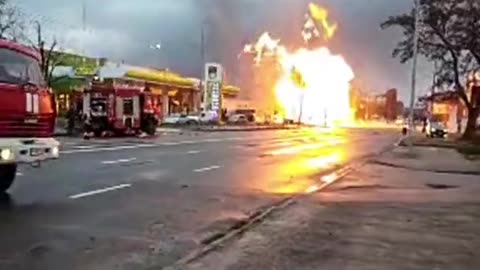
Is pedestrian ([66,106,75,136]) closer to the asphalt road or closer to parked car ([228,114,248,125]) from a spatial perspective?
the asphalt road

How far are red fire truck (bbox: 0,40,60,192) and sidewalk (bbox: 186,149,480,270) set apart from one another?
432 centimetres

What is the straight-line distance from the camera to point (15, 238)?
10.1 meters

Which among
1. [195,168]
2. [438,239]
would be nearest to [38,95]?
[438,239]

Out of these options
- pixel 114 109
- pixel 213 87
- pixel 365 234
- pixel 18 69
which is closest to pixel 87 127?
pixel 114 109

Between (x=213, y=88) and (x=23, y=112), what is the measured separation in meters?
73.0

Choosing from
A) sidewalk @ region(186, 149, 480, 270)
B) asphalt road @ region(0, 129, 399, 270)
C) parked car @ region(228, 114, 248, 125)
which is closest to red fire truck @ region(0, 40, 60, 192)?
asphalt road @ region(0, 129, 399, 270)

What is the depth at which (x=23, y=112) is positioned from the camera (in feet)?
44.9

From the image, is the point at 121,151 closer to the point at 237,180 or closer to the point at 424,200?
the point at 237,180

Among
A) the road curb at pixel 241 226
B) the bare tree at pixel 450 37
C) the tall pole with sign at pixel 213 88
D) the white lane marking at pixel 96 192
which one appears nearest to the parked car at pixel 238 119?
the tall pole with sign at pixel 213 88

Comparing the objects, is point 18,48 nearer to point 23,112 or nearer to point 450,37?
point 23,112

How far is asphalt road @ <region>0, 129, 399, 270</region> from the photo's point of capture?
9454 millimetres

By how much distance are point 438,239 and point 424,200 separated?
546 cm

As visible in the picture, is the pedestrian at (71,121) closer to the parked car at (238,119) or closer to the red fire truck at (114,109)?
the red fire truck at (114,109)

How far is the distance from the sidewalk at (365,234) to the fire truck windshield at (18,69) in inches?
192
